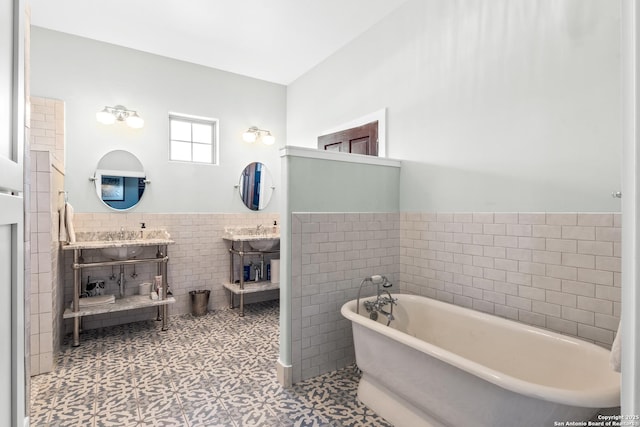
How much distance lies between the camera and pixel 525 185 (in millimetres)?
2234

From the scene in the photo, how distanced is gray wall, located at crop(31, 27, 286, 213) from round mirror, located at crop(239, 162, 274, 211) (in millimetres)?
86

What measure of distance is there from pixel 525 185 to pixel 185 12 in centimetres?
335

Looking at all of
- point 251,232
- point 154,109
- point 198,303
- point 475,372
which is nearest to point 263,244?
point 251,232

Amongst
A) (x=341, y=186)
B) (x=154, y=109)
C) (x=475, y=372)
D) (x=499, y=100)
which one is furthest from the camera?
(x=154, y=109)

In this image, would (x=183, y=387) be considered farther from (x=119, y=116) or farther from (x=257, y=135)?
(x=257, y=135)

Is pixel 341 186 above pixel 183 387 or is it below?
above

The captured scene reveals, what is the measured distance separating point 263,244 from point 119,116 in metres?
2.18

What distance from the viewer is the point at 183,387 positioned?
95.1 inches

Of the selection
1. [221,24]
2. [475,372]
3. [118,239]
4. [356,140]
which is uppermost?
[221,24]

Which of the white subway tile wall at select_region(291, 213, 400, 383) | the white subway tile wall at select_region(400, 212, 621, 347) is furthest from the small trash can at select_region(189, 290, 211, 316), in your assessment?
the white subway tile wall at select_region(400, 212, 621, 347)

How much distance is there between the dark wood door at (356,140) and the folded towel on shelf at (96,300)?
116 inches

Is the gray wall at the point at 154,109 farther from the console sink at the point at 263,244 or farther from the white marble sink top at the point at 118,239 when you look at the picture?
the console sink at the point at 263,244

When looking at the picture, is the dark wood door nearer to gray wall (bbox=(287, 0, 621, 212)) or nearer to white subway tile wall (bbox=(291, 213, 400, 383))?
gray wall (bbox=(287, 0, 621, 212))

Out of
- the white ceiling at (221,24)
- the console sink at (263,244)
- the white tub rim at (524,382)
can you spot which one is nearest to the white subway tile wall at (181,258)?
the console sink at (263,244)
